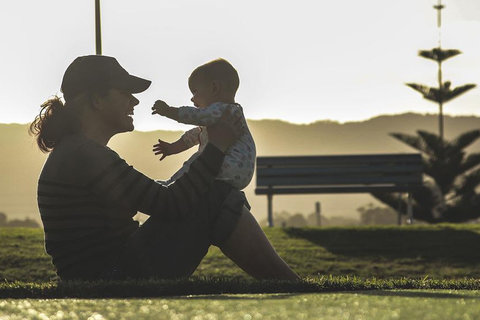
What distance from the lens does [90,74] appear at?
3977 mm

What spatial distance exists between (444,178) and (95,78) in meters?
24.9

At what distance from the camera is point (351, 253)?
949 cm

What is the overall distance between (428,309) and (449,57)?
2741 cm

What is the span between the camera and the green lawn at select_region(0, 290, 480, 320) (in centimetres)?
263

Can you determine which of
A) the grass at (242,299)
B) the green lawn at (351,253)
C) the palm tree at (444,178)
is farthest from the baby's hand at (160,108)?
the palm tree at (444,178)

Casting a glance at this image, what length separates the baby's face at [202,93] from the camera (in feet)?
14.8

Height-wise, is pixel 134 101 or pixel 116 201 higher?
pixel 134 101

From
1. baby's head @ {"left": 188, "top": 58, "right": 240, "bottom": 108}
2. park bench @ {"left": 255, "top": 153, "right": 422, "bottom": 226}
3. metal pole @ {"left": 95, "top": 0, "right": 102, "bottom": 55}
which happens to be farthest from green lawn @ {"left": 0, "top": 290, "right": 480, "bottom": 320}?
park bench @ {"left": 255, "top": 153, "right": 422, "bottom": 226}

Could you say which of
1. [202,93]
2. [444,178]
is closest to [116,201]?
[202,93]

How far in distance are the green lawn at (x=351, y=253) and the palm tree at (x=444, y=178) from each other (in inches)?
643

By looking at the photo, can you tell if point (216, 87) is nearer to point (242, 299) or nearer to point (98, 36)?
point (242, 299)

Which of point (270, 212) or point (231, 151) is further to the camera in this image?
point (270, 212)

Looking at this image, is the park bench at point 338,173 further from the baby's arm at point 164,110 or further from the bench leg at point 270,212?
the baby's arm at point 164,110

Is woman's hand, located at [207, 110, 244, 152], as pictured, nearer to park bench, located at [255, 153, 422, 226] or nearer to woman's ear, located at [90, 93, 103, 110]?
woman's ear, located at [90, 93, 103, 110]
